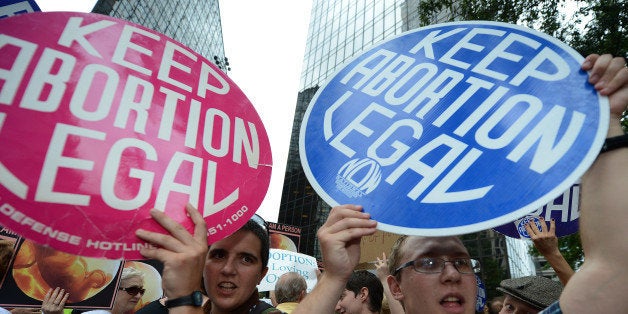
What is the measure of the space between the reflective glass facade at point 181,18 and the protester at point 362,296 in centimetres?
2217

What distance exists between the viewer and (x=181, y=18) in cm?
3222


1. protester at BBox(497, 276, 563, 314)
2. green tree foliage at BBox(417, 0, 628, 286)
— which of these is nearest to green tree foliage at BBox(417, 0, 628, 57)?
green tree foliage at BBox(417, 0, 628, 286)

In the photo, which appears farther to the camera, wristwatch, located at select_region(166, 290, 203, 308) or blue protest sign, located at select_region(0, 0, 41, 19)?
blue protest sign, located at select_region(0, 0, 41, 19)

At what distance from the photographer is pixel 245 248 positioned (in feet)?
6.28

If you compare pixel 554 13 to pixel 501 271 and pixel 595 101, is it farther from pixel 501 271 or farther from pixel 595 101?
pixel 501 271

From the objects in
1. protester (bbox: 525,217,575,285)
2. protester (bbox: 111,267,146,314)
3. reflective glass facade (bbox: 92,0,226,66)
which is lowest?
protester (bbox: 111,267,146,314)

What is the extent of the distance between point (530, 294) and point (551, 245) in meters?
0.59

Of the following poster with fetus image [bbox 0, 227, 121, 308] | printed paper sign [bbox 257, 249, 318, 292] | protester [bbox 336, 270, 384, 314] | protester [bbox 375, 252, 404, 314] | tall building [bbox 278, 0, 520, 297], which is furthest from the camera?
tall building [bbox 278, 0, 520, 297]

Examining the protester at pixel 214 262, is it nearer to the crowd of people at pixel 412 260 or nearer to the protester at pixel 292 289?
the crowd of people at pixel 412 260

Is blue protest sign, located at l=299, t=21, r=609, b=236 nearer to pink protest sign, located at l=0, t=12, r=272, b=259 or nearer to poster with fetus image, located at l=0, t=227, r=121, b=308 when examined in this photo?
pink protest sign, located at l=0, t=12, r=272, b=259

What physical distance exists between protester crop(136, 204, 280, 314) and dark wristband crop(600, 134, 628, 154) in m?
1.22

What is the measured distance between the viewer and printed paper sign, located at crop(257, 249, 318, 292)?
606cm

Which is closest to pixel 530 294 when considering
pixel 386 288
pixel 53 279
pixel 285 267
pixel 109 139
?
pixel 386 288

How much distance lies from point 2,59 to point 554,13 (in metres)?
9.35
